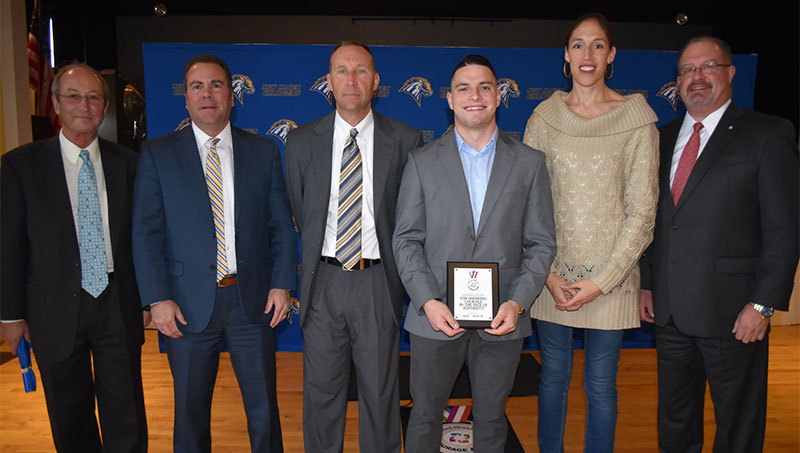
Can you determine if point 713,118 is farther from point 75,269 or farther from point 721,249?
point 75,269

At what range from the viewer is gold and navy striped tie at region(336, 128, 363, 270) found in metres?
2.15

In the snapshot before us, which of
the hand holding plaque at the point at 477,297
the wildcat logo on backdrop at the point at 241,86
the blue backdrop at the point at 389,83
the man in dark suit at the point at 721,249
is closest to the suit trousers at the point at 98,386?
the hand holding plaque at the point at 477,297

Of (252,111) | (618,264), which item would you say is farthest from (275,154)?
(252,111)

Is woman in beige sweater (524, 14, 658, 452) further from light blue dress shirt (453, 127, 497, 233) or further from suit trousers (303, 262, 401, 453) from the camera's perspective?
suit trousers (303, 262, 401, 453)

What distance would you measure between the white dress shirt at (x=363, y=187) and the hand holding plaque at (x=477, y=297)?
19.2 inches

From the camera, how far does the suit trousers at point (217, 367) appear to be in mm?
2186

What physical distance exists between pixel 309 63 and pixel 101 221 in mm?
2707

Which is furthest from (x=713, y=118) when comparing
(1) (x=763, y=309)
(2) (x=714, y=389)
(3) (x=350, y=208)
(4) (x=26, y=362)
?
(4) (x=26, y=362)

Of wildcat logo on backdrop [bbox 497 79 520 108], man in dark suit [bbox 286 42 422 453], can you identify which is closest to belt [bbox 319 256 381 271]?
man in dark suit [bbox 286 42 422 453]

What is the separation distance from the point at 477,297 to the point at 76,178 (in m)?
1.81

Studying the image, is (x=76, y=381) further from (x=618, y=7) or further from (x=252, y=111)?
(x=618, y=7)

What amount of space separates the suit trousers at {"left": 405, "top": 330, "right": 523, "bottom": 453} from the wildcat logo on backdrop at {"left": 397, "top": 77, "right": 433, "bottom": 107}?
2996 mm

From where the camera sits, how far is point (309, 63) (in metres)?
4.43

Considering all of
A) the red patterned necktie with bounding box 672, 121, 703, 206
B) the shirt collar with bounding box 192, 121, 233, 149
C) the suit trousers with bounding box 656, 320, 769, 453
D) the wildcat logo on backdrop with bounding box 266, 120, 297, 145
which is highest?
the wildcat logo on backdrop with bounding box 266, 120, 297, 145
